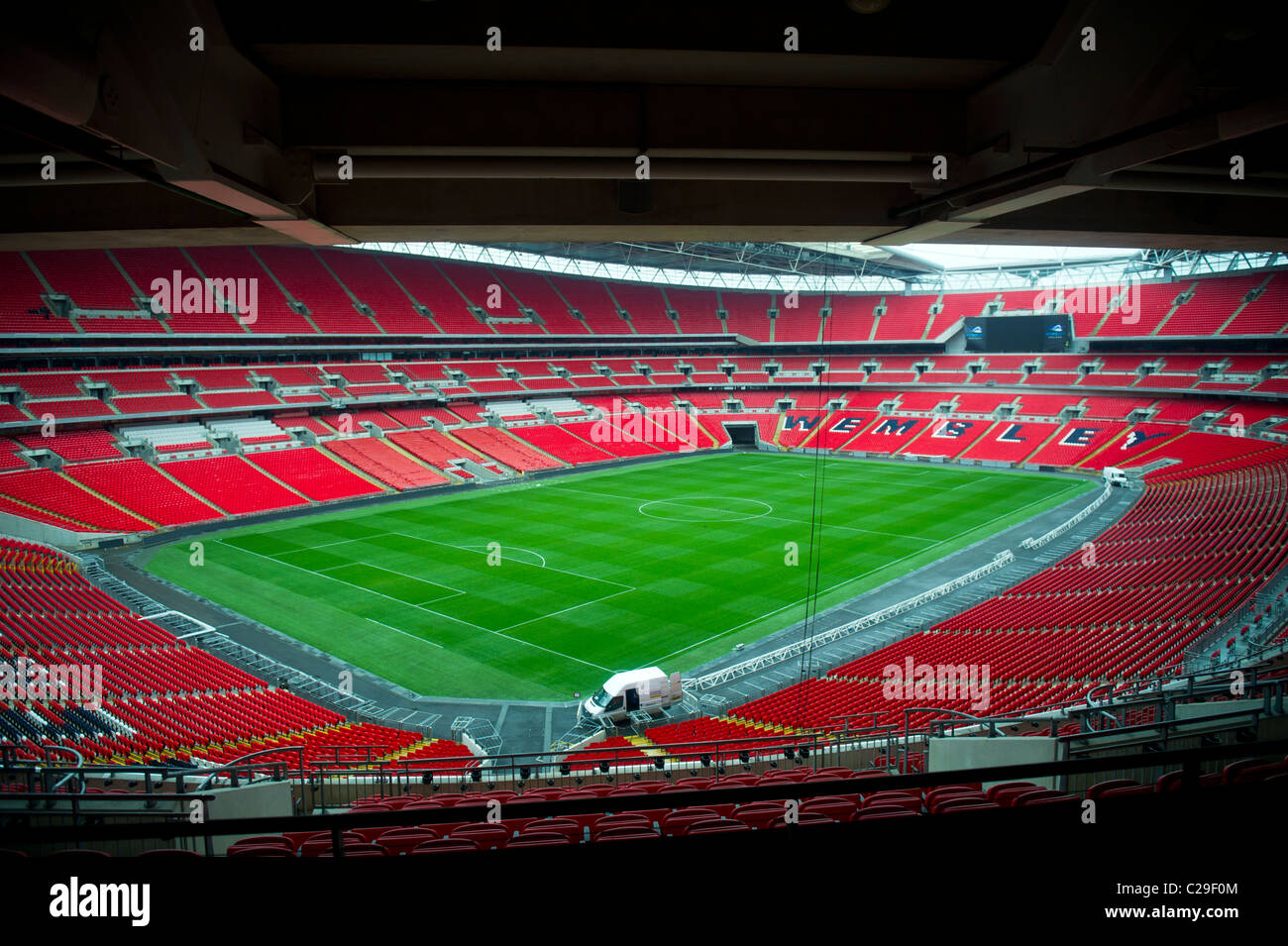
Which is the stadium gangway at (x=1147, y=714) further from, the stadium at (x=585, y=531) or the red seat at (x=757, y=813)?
the red seat at (x=757, y=813)

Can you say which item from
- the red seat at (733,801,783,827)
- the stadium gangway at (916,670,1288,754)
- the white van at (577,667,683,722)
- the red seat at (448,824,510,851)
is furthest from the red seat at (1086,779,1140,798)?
the white van at (577,667,683,722)

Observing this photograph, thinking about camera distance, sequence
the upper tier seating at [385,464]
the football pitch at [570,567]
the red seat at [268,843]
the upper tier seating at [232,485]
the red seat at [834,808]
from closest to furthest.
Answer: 1. the red seat at [268,843]
2. the red seat at [834,808]
3. the football pitch at [570,567]
4. the upper tier seating at [232,485]
5. the upper tier seating at [385,464]

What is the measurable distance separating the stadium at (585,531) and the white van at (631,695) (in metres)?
0.17

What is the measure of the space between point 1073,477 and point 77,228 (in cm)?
4653

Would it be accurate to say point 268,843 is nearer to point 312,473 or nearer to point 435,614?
point 435,614

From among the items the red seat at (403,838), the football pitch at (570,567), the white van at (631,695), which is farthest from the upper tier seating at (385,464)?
the red seat at (403,838)

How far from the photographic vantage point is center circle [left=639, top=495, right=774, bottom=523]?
33.5 meters

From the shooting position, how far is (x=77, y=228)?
6.21 m

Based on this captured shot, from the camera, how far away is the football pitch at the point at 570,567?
1942 cm

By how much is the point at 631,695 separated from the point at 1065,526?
76.2 feet

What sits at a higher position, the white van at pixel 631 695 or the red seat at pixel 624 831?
the red seat at pixel 624 831

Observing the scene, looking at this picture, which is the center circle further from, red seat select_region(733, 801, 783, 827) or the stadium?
red seat select_region(733, 801, 783, 827)
